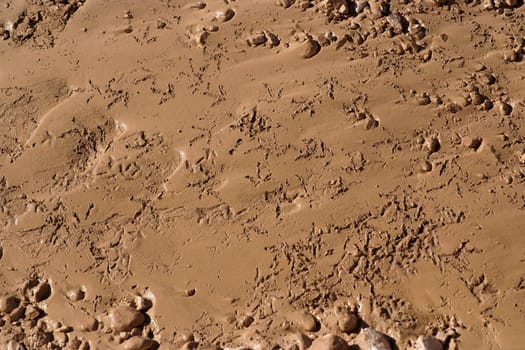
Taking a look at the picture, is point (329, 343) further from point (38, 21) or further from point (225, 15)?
point (38, 21)

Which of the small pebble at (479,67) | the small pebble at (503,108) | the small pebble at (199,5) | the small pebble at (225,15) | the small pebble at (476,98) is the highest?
the small pebble at (199,5)

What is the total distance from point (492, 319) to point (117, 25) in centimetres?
358

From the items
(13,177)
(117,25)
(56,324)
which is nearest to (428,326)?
(56,324)

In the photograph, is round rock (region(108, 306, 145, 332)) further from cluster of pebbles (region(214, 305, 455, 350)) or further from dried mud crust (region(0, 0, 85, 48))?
dried mud crust (region(0, 0, 85, 48))

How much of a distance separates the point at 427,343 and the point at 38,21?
13.0 ft

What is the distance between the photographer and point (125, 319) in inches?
144

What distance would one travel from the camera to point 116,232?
3.99 m

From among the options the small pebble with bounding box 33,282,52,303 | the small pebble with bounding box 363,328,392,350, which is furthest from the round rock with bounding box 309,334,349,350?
the small pebble with bounding box 33,282,52,303

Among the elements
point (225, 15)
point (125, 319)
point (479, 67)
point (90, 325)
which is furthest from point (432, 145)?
point (90, 325)

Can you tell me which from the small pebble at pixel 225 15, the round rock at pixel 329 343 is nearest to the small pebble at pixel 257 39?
the small pebble at pixel 225 15

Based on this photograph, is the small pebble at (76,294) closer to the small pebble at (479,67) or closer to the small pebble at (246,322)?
the small pebble at (246,322)

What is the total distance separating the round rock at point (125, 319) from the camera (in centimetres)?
364

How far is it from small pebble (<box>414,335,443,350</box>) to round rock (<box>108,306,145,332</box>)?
1.68m

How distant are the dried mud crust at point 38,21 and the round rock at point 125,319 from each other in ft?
7.79
